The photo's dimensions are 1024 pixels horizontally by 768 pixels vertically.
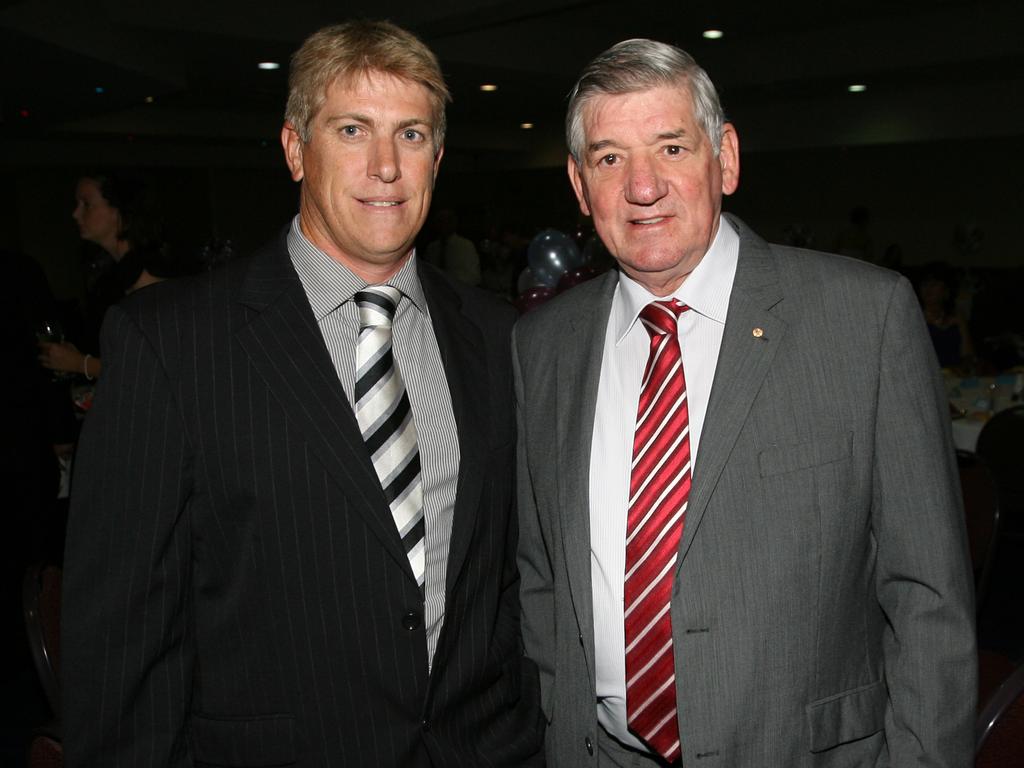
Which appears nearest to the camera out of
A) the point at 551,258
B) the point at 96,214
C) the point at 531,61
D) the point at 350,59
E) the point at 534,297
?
the point at 350,59

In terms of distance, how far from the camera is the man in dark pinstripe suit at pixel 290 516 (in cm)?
142

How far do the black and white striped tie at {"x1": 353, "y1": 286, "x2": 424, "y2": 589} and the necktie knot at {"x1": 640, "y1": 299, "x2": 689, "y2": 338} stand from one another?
450mm

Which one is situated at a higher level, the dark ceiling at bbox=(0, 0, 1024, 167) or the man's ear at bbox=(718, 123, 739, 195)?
the dark ceiling at bbox=(0, 0, 1024, 167)

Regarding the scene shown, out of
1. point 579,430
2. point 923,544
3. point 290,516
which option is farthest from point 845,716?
point 290,516

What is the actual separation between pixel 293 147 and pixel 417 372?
18.3 inches

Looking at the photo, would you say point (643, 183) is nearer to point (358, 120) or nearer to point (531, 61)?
point (358, 120)

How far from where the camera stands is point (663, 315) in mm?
1583

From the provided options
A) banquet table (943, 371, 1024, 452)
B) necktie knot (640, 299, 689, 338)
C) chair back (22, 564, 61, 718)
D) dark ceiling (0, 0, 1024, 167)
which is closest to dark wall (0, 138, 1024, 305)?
dark ceiling (0, 0, 1024, 167)

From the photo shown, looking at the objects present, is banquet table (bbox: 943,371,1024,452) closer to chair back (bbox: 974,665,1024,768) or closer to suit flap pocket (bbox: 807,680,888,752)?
chair back (bbox: 974,665,1024,768)

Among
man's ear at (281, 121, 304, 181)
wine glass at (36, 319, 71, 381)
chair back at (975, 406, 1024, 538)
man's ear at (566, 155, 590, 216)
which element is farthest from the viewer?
chair back at (975, 406, 1024, 538)

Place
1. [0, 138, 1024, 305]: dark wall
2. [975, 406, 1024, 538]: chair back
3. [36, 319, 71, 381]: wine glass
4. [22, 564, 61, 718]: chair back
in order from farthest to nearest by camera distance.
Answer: [0, 138, 1024, 305]: dark wall → [975, 406, 1024, 538]: chair back → [36, 319, 71, 381]: wine glass → [22, 564, 61, 718]: chair back

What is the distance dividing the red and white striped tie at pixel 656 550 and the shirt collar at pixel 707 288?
0.10 m

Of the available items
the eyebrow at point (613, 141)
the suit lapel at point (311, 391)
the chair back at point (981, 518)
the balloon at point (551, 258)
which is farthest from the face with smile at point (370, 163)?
the balloon at point (551, 258)

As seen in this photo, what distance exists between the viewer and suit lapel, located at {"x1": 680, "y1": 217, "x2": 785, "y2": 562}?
144cm
